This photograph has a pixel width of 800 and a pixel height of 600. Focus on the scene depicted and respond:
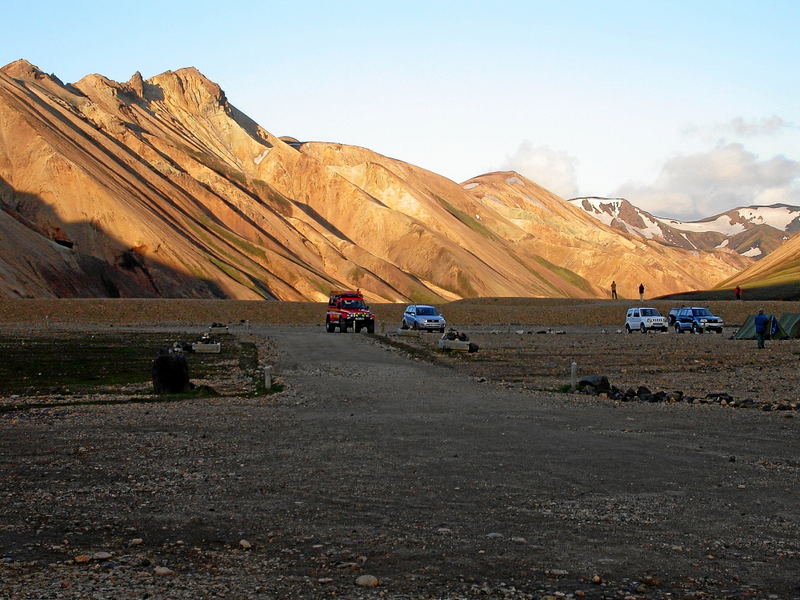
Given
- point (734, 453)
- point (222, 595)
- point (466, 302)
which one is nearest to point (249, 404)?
point (734, 453)

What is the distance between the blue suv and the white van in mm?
1023

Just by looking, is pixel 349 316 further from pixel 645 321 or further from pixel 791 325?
pixel 791 325

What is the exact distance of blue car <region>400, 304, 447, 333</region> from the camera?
5597 centimetres

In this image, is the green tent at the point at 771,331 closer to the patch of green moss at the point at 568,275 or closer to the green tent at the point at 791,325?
the green tent at the point at 791,325

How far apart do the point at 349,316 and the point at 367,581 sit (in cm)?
4633

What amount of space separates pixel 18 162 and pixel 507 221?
106m

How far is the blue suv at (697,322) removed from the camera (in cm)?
5581

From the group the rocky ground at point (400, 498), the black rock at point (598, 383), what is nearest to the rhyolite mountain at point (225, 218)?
the black rock at point (598, 383)

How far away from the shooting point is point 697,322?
184 ft

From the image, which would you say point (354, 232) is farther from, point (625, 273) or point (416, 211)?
point (625, 273)

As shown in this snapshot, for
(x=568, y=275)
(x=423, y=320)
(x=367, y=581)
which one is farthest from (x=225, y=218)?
(x=367, y=581)

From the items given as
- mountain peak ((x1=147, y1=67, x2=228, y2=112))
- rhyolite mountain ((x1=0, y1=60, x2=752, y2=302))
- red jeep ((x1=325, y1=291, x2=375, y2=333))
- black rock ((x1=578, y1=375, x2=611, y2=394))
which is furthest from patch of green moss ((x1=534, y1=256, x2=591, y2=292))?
black rock ((x1=578, y1=375, x2=611, y2=394))

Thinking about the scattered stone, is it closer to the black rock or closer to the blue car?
the black rock

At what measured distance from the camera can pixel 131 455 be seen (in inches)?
506
